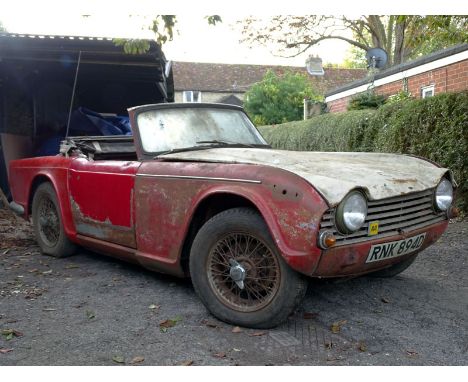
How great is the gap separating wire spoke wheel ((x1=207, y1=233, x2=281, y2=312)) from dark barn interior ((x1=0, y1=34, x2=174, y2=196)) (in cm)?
494

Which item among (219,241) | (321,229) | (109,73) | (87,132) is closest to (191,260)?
(219,241)

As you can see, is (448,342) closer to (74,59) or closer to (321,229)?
(321,229)

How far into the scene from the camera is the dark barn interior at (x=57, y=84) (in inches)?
288

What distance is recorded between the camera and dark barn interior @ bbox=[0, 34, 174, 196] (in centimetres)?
731

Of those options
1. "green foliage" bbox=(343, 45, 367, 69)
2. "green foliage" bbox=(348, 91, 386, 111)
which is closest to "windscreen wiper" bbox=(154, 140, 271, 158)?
"green foliage" bbox=(348, 91, 386, 111)

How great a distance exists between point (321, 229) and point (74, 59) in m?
6.30

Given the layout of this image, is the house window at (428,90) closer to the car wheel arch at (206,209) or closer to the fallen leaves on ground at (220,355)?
the car wheel arch at (206,209)

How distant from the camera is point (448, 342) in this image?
2.88m

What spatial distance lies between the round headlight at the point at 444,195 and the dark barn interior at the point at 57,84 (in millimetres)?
5117

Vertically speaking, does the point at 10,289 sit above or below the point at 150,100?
below

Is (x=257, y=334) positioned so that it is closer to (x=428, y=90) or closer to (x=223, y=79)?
(x=428, y=90)

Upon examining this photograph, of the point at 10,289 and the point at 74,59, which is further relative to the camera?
the point at 74,59

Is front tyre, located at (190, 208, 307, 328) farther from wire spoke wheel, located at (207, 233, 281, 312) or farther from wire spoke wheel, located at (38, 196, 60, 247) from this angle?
wire spoke wheel, located at (38, 196, 60, 247)

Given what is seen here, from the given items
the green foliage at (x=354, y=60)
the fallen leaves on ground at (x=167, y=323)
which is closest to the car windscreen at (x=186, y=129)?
the fallen leaves on ground at (x=167, y=323)
